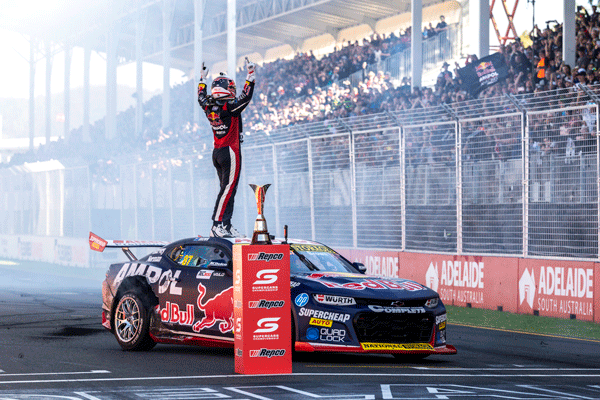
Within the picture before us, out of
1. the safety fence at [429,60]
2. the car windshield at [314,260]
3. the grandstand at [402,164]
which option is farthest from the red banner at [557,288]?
the safety fence at [429,60]

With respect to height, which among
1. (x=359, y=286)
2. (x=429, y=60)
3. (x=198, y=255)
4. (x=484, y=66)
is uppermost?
(x=429, y=60)

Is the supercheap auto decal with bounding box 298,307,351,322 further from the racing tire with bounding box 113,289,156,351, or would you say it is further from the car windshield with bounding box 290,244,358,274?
the racing tire with bounding box 113,289,156,351

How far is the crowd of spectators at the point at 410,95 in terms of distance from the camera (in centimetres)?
1475

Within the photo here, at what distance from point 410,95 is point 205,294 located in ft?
42.8

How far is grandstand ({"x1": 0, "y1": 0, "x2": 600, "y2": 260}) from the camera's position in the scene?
13930 millimetres

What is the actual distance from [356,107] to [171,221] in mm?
6813

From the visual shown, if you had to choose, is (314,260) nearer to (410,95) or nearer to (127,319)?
(127,319)

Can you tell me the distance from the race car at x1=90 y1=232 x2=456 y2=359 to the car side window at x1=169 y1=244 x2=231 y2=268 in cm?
1

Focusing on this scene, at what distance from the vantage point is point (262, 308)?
7672mm

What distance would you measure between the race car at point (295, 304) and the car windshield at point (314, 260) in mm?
13

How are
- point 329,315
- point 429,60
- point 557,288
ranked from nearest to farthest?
point 329,315
point 557,288
point 429,60

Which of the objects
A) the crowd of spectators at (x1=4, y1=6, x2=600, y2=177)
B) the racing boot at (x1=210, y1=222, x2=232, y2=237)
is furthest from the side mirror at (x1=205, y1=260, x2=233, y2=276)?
the crowd of spectators at (x1=4, y1=6, x2=600, y2=177)

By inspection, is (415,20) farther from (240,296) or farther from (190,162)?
(240,296)

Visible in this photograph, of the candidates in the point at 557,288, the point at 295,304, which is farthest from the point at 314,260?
the point at 557,288
